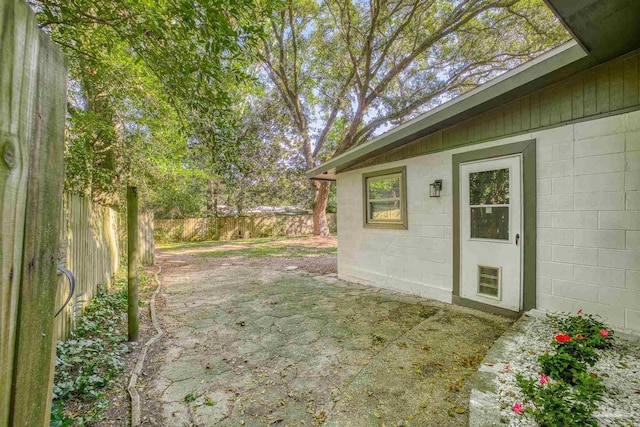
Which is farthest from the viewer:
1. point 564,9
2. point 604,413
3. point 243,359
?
point 243,359

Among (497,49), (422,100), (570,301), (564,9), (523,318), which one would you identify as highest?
(497,49)

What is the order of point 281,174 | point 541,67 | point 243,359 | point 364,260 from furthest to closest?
1. point 281,174
2. point 364,260
3. point 541,67
4. point 243,359

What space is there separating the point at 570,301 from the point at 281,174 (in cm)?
1378

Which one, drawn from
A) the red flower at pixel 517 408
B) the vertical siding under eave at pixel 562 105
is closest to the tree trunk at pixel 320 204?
the vertical siding under eave at pixel 562 105

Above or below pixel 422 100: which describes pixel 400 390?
below

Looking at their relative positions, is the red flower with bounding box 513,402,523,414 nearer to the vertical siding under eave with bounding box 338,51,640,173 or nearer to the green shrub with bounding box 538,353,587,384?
the green shrub with bounding box 538,353,587,384

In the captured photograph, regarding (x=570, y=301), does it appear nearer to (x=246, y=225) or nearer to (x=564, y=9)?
(x=564, y=9)

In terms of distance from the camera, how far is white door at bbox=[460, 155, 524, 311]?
370 centimetres

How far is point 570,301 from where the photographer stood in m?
3.26

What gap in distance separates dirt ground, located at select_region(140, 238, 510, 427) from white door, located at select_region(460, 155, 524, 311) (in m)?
0.40

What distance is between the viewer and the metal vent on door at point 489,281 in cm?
389

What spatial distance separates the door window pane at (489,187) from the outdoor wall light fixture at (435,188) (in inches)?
17.6

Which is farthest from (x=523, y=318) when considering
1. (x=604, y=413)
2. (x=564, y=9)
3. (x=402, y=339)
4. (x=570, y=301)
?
(x=564, y=9)

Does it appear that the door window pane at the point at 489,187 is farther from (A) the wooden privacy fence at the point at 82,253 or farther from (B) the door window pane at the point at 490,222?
(A) the wooden privacy fence at the point at 82,253
